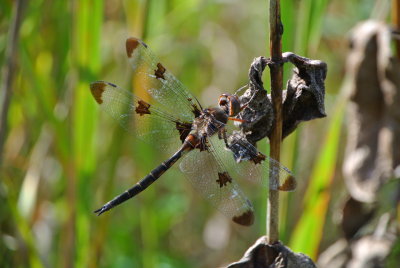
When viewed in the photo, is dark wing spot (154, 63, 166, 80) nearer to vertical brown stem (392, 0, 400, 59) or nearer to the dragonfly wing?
the dragonfly wing

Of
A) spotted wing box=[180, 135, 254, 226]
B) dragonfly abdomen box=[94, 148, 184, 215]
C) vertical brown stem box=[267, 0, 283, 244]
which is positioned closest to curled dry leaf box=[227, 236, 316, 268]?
vertical brown stem box=[267, 0, 283, 244]

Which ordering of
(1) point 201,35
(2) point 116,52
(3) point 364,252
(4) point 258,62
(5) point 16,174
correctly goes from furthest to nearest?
1. (1) point 201,35
2. (2) point 116,52
3. (5) point 16,174
4. (3) point 364,252
5. (4) point 258,62

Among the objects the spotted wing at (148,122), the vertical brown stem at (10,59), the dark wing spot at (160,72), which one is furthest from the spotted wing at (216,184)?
the vertical brown stem at (10,59)

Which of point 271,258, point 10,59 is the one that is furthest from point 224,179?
point 10,59

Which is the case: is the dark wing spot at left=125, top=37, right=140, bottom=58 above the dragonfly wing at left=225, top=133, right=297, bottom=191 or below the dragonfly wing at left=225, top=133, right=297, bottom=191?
above

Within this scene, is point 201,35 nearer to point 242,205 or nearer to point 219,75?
point 219,75

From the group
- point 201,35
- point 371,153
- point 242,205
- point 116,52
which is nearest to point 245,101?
point 242,205

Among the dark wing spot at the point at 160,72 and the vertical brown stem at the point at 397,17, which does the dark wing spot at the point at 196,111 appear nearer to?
the dark wing spot at the point at 160,72
